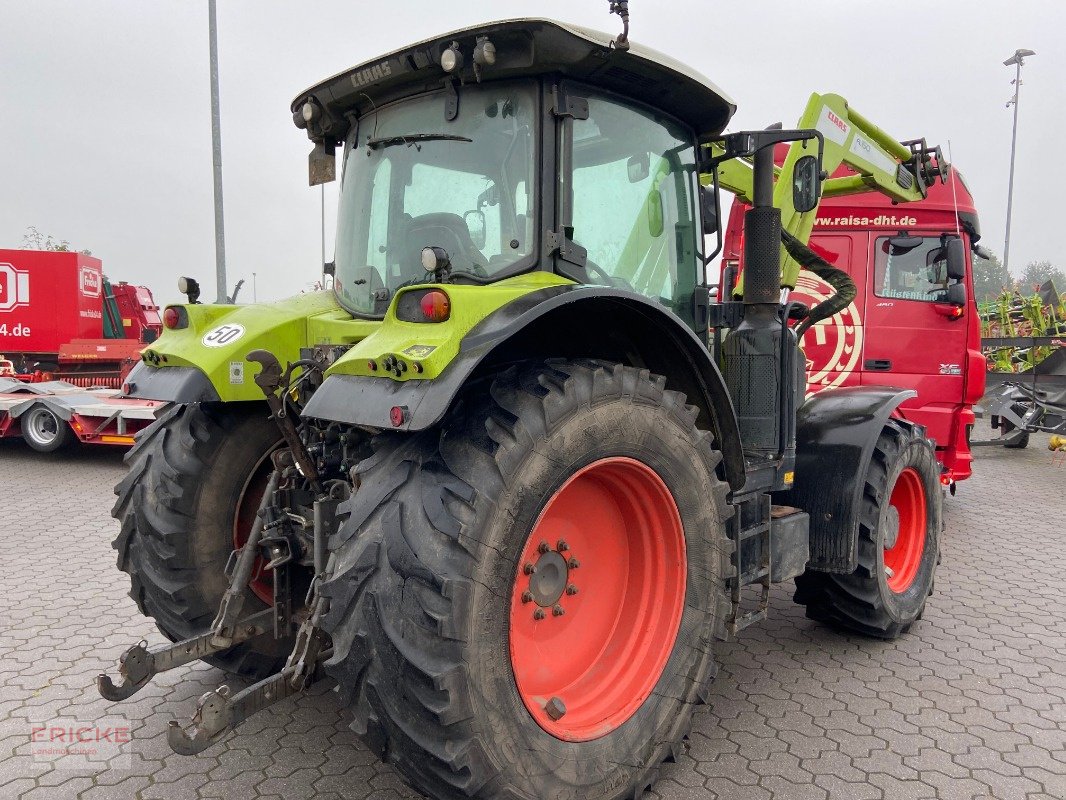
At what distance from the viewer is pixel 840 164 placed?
15.5ft

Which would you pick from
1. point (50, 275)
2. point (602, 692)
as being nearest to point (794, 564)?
point (602, 692)

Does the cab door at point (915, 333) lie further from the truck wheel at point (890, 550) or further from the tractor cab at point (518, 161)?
the tractor cab at point (518, 161)

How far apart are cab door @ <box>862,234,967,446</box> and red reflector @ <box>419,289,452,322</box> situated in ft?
19.1

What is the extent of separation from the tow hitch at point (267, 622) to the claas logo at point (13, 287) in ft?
37.2

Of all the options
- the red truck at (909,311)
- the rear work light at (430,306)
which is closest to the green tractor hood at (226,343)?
the rear work light at (430,306)

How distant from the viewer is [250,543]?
9.04ft

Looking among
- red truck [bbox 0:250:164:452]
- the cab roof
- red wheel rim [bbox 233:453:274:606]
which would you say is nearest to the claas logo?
red truck [bbox 0:250:164:452]

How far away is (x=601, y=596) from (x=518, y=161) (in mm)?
1569

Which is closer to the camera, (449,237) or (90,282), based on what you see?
(449,237)

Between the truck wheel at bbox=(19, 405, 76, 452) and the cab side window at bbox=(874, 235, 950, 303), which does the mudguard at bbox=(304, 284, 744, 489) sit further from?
the truck wheel at bbox=(19, 405, 76, 452)

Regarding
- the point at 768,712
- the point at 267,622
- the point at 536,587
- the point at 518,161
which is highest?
the point at 518,161

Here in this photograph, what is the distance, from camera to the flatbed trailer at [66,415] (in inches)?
345

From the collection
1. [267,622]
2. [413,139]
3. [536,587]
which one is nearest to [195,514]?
[267,622]

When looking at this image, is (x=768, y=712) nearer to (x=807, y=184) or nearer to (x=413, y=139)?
(x=807, y=184)
